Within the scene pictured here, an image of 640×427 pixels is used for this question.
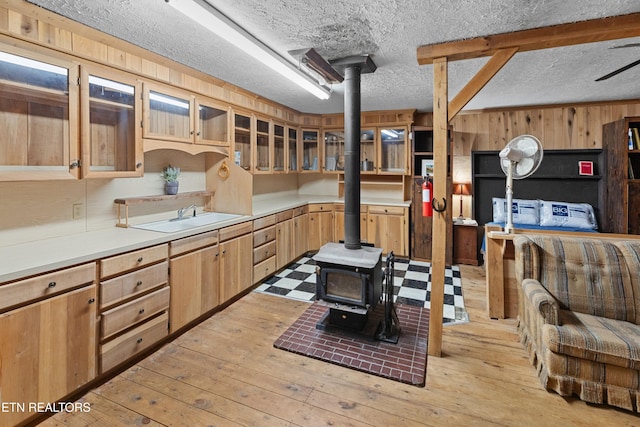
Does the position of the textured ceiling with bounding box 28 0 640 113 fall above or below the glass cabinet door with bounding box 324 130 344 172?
above

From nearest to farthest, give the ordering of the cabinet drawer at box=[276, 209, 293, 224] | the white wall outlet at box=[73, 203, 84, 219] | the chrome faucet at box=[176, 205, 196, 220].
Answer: the white wall outlet at box=[73, 203, 84, 219] < the chrome faucet at box=[176, 205, 196, 220] < the cabinet drawer at box=[276, 209, 293, 224]

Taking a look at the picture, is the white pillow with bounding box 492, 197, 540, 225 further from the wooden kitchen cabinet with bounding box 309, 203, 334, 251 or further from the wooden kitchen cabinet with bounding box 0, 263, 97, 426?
the wooden kitchen cabinet with bounding box 0, 263, 97, 426

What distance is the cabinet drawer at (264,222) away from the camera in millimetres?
3605

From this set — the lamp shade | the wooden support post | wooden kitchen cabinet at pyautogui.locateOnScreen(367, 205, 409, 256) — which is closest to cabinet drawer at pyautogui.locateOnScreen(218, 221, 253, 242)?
the wooden support post

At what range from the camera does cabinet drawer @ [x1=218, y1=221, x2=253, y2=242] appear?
10.0ft

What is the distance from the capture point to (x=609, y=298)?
2.15 metres

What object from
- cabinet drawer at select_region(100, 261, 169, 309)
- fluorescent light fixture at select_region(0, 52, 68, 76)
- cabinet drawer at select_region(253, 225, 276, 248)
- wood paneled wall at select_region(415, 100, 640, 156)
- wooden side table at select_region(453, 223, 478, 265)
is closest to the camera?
fluorescent light fixture at select_region(0, 52, 68, 76)

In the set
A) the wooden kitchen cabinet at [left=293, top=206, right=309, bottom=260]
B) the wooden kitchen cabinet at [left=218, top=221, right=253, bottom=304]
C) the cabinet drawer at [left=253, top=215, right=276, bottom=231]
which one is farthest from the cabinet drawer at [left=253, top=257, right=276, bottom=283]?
the wooden kitchen cabinet at [left=293, top=206, right=309, bottom=260]

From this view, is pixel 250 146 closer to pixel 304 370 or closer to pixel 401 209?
pixel 401 209

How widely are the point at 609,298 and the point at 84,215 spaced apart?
3809 millimetres

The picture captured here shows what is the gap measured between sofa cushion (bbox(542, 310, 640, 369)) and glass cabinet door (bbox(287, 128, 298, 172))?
12.6ft

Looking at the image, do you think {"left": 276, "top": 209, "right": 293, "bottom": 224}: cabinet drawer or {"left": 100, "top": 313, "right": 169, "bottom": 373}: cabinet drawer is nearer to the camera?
{"left": 100, "top": 313, "right": 169, "bottom": 373}: cabinet drawer

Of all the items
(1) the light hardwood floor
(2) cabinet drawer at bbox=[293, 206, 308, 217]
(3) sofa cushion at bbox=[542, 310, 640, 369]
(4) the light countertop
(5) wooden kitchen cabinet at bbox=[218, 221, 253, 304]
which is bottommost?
(1) the light hardwood floor

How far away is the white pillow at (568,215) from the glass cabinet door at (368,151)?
2.42 m
